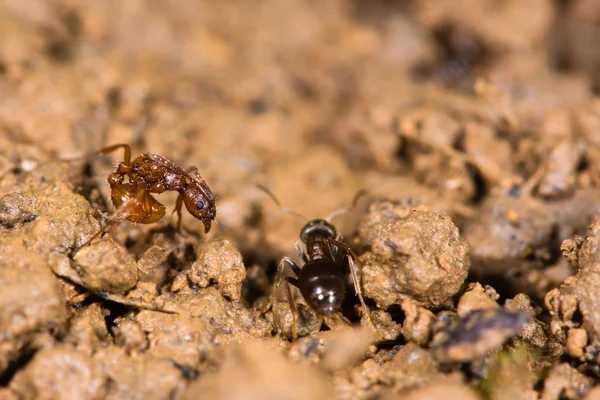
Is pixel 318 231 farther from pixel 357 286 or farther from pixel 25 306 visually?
pixel 25 306

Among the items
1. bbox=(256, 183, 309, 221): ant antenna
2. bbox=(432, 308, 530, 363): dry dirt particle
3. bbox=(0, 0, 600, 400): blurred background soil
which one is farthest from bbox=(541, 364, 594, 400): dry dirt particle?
bbox=(256, 183, 309, 221): ant antenna

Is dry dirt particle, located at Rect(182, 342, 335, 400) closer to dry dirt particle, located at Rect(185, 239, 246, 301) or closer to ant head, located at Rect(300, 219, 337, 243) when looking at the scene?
dry dirt particle, located at Rect(185, 239, 246, 301)

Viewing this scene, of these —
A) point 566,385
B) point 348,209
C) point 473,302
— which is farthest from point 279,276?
point 566,385

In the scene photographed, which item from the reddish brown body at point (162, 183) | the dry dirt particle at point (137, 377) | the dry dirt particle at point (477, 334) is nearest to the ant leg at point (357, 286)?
the dry dirt particle at point (477, 334)

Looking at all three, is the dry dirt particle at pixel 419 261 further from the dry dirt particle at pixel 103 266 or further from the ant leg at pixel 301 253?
the dry dirt particle at pixel 103 266

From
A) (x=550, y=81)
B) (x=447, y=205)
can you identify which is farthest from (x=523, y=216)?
(x=550, y=81)

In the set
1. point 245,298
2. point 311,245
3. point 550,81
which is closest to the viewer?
point 245,298

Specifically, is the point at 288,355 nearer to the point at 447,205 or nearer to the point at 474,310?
the point at 474,310
